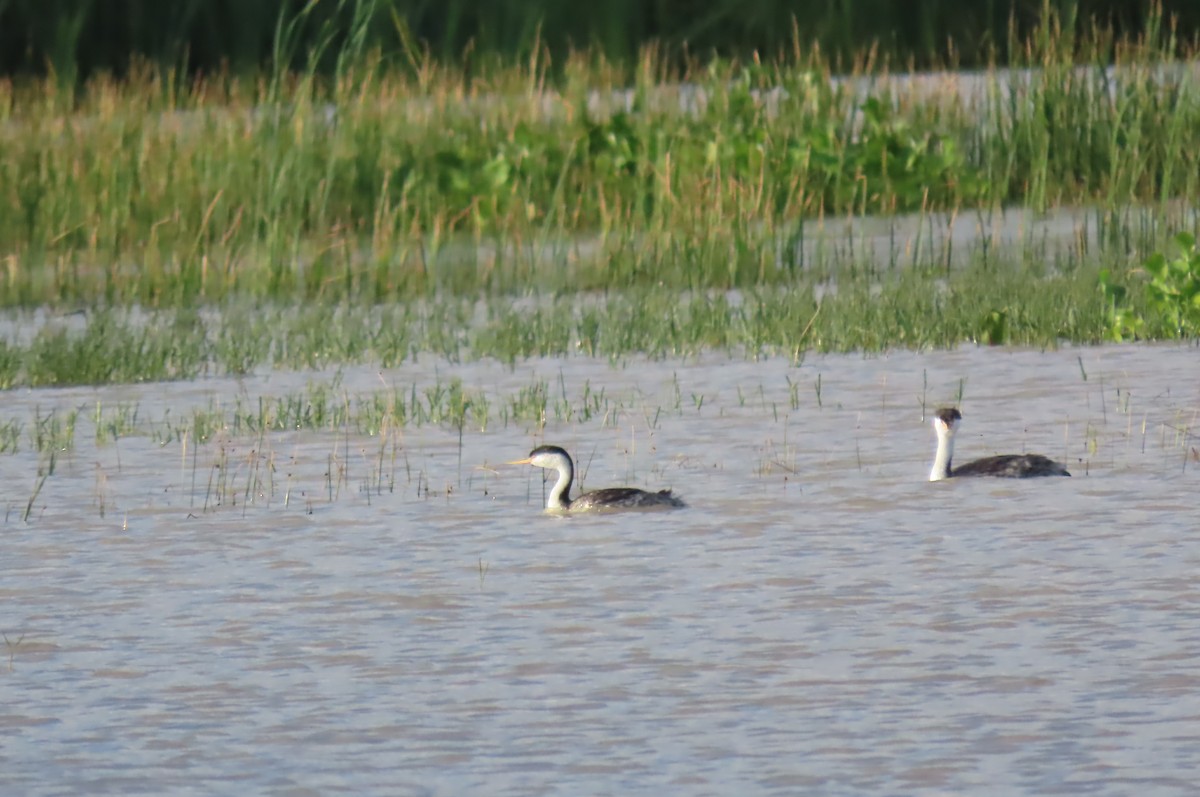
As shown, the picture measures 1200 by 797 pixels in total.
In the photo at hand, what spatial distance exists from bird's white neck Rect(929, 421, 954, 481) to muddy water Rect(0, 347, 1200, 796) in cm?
13

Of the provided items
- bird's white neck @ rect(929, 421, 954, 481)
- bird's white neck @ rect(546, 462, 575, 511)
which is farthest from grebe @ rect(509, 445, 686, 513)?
bird's white neck @ rect(929, 421, 954, 481)

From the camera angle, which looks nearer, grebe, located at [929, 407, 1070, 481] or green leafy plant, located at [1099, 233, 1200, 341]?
grebe, located at [929, 407, 1070, 481]

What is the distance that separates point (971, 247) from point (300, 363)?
433 cm

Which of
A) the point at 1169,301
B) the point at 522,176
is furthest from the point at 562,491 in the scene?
the point at 522,176

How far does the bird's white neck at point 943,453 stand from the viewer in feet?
25.1

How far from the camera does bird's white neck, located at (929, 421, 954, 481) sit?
25.1ft

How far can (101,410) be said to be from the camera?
369 inches

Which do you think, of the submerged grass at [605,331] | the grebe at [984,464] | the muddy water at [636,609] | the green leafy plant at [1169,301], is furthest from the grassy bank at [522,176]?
the grebe at [984,464]

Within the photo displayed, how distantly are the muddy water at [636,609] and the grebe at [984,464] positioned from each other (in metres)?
0.08

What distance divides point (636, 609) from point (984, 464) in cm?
200

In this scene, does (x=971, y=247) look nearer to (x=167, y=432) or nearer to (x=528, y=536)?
(x=167, y=432)

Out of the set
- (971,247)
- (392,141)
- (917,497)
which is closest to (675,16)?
(392,141)

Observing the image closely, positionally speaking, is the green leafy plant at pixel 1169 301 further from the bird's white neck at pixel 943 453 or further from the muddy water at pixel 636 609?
the bird's white neck at pixel 943 453

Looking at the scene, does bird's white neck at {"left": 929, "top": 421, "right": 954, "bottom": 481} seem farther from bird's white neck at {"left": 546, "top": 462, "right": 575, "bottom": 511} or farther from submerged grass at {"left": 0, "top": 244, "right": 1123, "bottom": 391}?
submerged grass at {"left": 0, "top": 244, "right": 1123, "bottom": 391}
